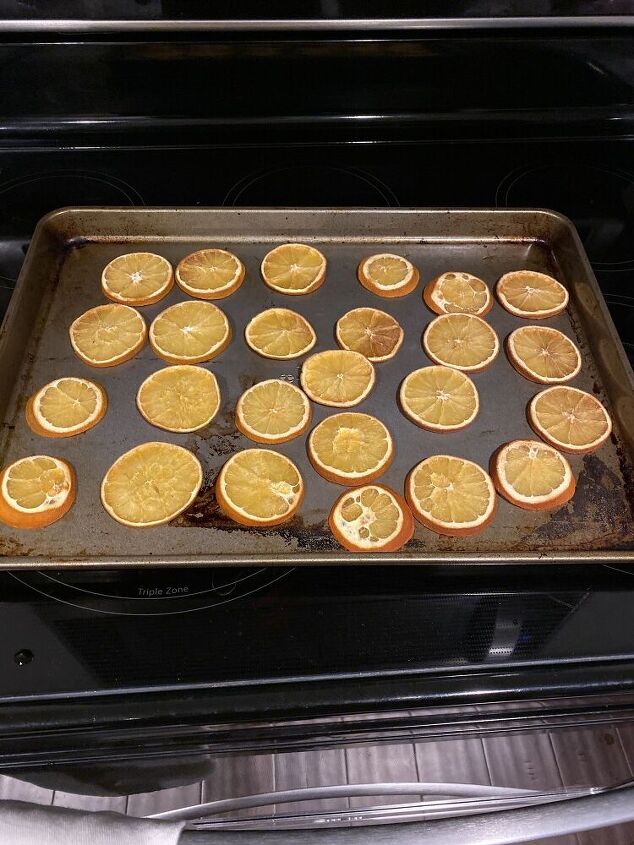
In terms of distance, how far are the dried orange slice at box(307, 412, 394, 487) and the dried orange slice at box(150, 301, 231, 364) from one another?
49 centimetres

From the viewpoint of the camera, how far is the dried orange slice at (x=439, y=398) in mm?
1957

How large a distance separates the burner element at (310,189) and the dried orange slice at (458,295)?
402mm

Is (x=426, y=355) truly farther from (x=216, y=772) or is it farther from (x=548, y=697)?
(x=216, y=772)

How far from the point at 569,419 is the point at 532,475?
0.26 m

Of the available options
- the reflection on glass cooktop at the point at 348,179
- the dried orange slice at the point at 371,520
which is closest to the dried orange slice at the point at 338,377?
the dried orange slice at the point at 371,520

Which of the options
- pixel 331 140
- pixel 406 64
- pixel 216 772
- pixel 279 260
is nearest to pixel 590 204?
pixel 406 64

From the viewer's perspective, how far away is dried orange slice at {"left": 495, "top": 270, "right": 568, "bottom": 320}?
7.32 ft

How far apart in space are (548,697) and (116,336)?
1.71 m

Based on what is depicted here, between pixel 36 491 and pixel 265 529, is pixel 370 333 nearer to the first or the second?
pixel 265 529

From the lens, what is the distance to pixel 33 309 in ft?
7.05

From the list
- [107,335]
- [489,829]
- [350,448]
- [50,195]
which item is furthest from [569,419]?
[50,195]

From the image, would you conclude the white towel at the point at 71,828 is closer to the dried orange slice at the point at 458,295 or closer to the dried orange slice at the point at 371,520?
the dried orange slice at the point at 371,520

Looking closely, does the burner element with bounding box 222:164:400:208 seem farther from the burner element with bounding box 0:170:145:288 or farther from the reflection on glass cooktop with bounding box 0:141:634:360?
the burner element with bounding box 0:170:145:288

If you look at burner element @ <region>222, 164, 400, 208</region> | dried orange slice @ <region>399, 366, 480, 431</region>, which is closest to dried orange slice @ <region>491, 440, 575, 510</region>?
dried orange slice @ <region>399, 366, 480, 431</region>
